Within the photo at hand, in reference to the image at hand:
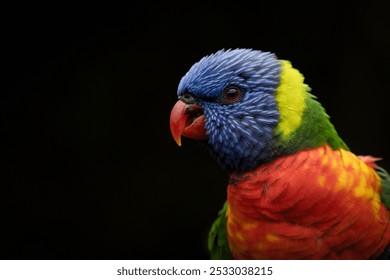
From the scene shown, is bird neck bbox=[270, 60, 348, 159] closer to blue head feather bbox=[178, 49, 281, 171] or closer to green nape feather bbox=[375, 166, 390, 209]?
blue head feather bbox=[178, 49, 281, 171]

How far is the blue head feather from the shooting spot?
6.59 ft

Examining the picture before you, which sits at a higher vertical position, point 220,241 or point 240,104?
point 240,104

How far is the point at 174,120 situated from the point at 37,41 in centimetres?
189

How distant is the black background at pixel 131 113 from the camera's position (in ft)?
12.1

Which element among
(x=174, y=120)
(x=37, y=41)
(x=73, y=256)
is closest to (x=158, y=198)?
(x=73, y=256)

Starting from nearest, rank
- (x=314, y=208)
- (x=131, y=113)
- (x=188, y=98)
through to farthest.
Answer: (x=314, y=208) < (x=188, y=98) < (x=131, y=113)

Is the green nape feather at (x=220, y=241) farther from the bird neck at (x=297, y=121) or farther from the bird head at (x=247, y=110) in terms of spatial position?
the bird neck at (x=297, y=121)

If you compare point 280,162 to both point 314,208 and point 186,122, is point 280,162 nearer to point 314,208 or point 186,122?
point 314,208

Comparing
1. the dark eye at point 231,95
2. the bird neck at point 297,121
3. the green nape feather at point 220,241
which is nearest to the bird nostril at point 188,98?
the dark eye at point 231,95

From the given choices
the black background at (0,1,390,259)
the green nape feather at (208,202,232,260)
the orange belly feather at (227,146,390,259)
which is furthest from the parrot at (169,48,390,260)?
the black background at (0,1,390,259)

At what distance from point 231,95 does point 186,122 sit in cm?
21

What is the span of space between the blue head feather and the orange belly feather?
0.08 m

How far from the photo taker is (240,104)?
2.04 metres

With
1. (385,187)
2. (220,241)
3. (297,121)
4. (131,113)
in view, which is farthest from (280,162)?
(131,113)
